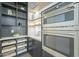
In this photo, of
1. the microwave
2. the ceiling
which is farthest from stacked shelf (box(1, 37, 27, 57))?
the ceiling

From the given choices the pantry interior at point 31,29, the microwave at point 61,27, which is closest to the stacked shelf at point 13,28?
the pantry interior at point 31,29

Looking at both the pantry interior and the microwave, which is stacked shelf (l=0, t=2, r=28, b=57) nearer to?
the pantry interior

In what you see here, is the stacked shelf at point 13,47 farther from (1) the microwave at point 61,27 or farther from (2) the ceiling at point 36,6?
(2) the ceiling at point 36,6

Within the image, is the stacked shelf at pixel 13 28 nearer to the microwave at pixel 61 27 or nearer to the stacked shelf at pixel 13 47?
the stacked shelf at pixel 13 47

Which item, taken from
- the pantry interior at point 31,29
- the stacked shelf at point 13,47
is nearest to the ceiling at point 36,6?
the pantry interior at point 31,29

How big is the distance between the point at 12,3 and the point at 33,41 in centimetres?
59

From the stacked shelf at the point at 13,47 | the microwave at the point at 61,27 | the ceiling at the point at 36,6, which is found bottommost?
the stacked shelf at the point at 13,47

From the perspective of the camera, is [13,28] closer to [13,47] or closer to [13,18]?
[13,18]

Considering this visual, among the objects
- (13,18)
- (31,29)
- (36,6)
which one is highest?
(36,6)

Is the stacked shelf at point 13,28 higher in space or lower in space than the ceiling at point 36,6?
lower

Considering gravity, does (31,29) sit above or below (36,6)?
below

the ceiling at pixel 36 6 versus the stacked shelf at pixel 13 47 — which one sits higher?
the ceiling at pixel 36 6

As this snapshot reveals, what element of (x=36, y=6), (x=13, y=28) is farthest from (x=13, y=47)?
(x=36, y=6)

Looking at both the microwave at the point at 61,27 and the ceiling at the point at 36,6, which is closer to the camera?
the microwave at the point at 61,27
